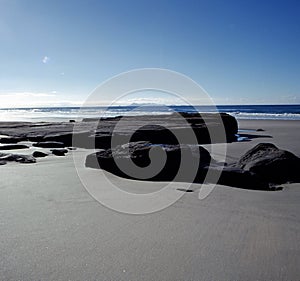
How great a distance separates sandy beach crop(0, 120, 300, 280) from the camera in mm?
2236

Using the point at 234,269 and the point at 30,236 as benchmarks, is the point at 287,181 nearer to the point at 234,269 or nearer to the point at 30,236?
the point at 234,269

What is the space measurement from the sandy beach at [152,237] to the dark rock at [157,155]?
3.33 feet

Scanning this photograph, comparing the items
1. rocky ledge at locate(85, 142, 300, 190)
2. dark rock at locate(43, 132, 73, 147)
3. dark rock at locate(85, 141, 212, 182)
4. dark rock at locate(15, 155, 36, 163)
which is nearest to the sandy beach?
rocky ledge at locate(85, 142, 300, 190)

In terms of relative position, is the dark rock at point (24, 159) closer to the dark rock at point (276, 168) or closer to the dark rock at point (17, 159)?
the dark rock at point (17, 159)

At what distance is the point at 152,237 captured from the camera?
279cm

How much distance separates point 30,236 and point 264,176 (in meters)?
3.54

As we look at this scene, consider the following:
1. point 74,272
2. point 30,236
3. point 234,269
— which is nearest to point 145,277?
point 74,272

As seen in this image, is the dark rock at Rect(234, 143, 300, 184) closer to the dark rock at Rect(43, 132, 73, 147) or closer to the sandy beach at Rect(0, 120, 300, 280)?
the sandy beach at Rect(0, 120, 300, 280)

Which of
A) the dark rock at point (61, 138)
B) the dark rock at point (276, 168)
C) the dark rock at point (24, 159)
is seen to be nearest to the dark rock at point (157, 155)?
the dark rock at point (276, 168)

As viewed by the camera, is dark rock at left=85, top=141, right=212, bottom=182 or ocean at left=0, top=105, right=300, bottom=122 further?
ocean at left=0, top=105, right=300, bottom=122

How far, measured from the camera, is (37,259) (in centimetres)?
239

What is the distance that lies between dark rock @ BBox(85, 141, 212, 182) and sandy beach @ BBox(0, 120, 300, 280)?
102 cm

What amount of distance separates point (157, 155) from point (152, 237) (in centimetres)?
269

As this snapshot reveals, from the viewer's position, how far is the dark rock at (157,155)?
5.18 m
